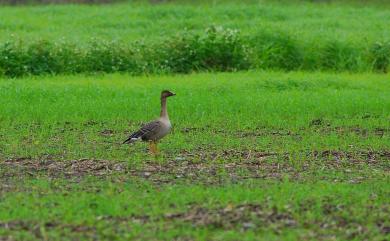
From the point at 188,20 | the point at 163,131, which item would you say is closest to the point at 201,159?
the point at 163,131

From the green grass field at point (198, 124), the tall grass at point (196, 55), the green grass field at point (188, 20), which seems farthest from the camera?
the green grass field at point (188, 20)

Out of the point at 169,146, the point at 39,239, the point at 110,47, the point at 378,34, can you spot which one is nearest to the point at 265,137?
the point at 169,146

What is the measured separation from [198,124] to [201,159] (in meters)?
3.72

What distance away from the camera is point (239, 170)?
46.1ft

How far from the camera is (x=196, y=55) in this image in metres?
27.2

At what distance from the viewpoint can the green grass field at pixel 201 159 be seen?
1073 centimetres

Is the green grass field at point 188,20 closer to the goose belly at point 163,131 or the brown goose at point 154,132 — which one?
the brown goose at point 154,132

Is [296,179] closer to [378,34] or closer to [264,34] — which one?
[264,34]

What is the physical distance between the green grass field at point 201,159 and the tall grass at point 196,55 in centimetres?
140

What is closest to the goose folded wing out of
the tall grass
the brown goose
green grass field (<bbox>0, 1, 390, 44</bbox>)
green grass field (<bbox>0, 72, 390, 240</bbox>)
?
the brown goose

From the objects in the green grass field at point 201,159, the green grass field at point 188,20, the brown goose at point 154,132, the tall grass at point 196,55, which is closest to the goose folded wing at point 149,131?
the brown goose at point 154,132

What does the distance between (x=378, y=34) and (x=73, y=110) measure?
13409mm

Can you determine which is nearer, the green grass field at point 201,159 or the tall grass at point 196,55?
the green grass field at point 201,159

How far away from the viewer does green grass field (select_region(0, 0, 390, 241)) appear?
36.0ft
